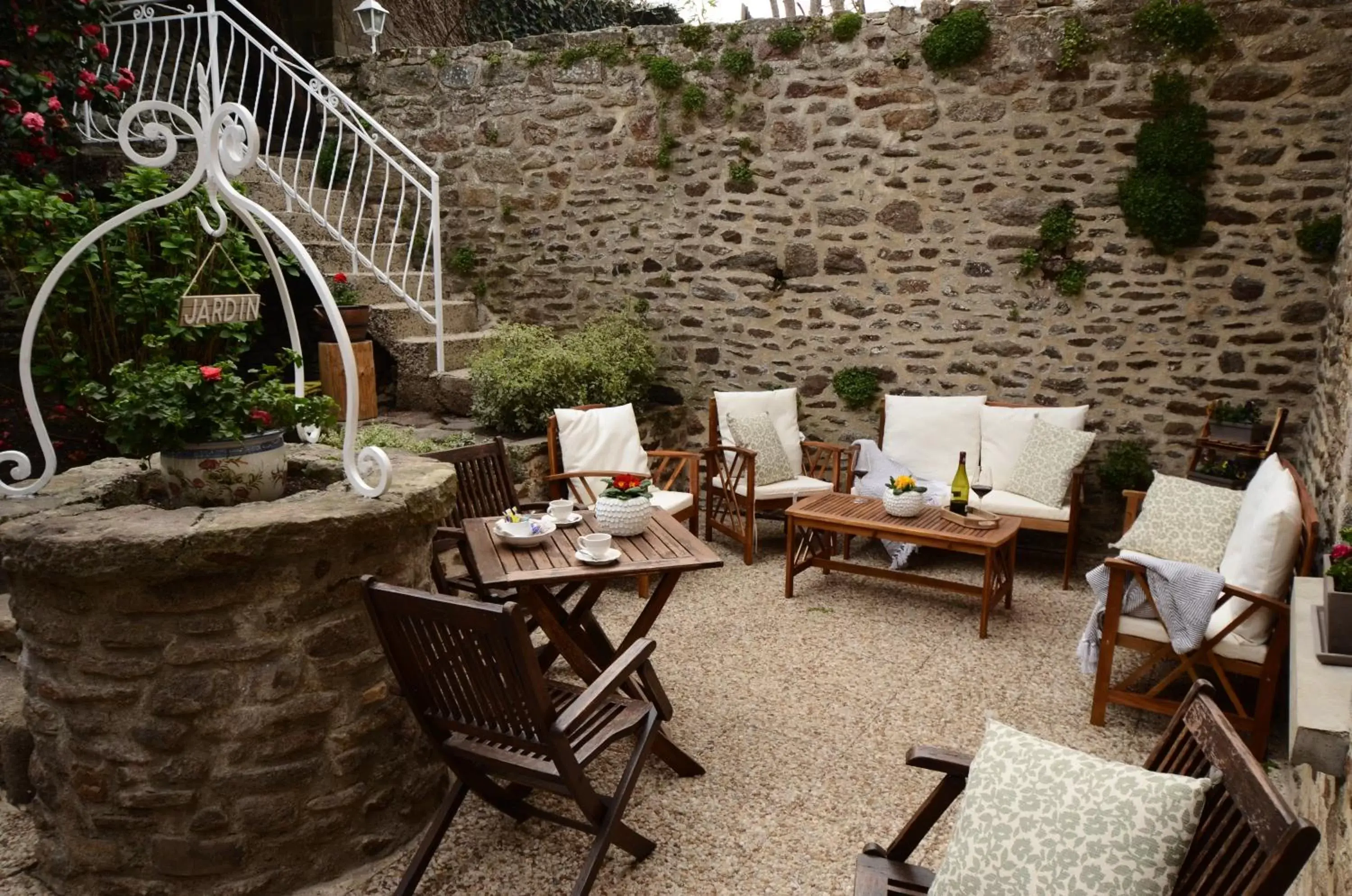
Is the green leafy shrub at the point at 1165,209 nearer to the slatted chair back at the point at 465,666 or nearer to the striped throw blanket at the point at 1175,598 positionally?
the striped throw blanket at the point at 1175,598

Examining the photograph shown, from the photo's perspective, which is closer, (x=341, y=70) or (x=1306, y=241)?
(x=1306, y=241)

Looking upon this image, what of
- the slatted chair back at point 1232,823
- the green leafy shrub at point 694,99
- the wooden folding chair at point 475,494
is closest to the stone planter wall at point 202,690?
the wooden folding chair at point 475,494

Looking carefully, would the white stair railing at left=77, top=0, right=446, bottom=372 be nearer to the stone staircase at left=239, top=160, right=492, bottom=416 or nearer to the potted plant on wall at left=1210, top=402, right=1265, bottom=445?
the stone staircase at left=239, top=160, right=492, bottom=416

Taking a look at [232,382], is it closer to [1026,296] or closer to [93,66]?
[93,66]

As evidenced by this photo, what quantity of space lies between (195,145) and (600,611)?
4751 mm

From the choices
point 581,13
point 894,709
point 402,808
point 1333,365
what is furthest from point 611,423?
point 581,13

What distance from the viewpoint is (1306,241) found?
4.83m

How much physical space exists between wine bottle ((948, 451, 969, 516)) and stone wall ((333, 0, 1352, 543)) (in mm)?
1154

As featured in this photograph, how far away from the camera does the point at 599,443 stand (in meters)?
5.16

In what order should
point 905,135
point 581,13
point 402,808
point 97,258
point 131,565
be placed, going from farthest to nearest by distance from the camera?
point 581,13, point 905,135, point 97,258, point 402,808, point 131,565

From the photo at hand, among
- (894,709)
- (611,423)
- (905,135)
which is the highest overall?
(905,135)

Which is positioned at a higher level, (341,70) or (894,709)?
(341,70)

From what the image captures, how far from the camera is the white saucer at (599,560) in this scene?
10.5 ft

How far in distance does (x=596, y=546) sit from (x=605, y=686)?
36.2 inches
